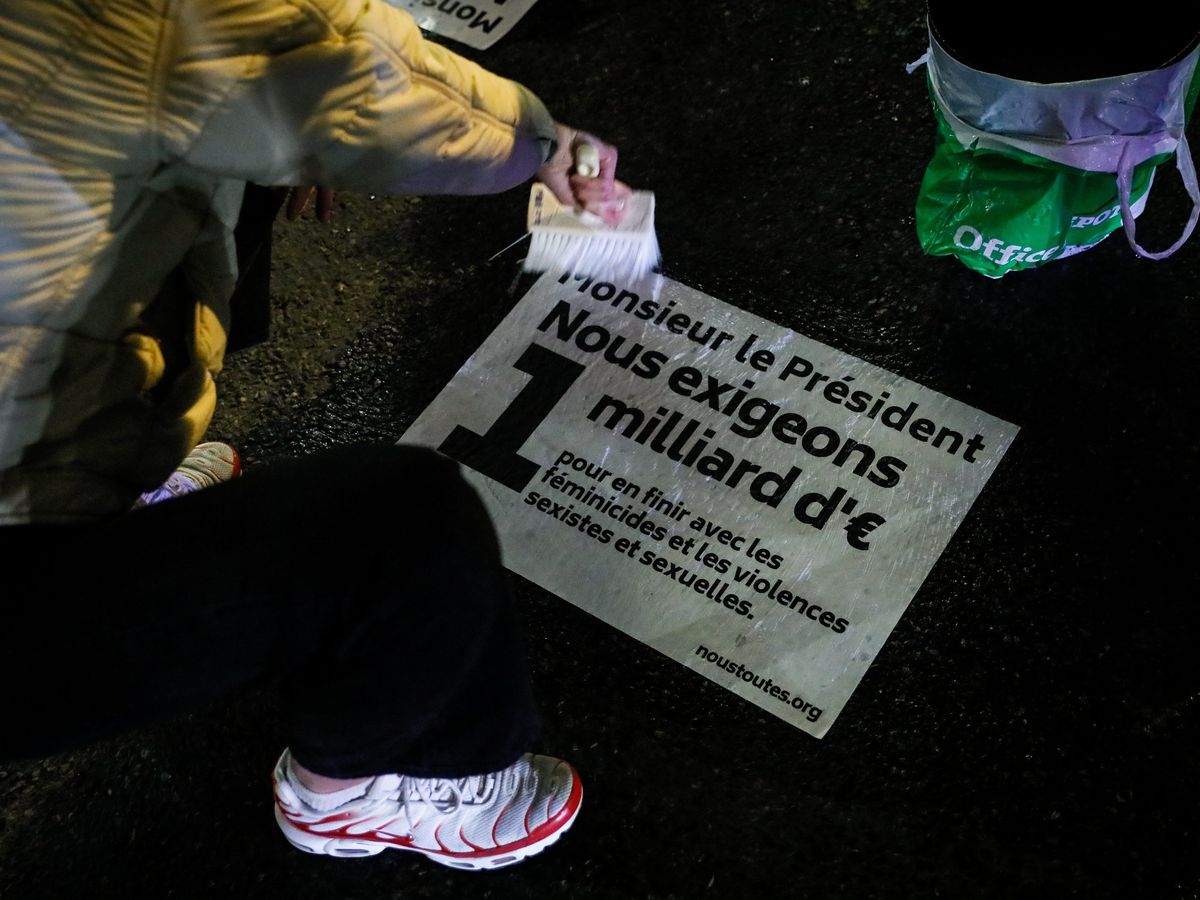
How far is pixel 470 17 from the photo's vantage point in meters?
1.87

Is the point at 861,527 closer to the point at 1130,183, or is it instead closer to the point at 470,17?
the point at 1130,183

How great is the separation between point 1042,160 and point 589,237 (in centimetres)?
56

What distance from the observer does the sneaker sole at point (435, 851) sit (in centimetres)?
108

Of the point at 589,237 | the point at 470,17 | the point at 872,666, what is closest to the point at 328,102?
the point at 589,237

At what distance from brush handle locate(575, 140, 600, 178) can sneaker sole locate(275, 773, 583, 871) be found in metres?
0.64

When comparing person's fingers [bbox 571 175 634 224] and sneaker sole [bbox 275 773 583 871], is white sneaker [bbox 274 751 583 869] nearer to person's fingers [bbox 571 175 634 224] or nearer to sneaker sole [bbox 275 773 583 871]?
sneaker sole [bbox 275 773 583 871]

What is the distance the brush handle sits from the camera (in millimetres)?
1092

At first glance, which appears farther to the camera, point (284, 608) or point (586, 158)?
point (586, 158)

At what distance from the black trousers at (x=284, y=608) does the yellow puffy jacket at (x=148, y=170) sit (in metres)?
0.07

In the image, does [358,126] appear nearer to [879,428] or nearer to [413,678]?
[413,678]

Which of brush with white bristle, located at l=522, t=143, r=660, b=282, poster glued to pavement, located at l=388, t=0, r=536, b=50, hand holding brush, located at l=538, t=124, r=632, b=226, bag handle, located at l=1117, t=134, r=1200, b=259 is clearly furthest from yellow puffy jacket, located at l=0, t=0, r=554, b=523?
poster glued to pavement, located at l=388, t=0, r=536, b=50

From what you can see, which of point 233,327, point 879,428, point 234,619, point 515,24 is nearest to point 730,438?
point 879,428

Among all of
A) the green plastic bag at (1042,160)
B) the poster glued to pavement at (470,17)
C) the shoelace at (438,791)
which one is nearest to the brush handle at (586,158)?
the green plastic bag at (1042,160)

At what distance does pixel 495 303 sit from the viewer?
151 centimetres
